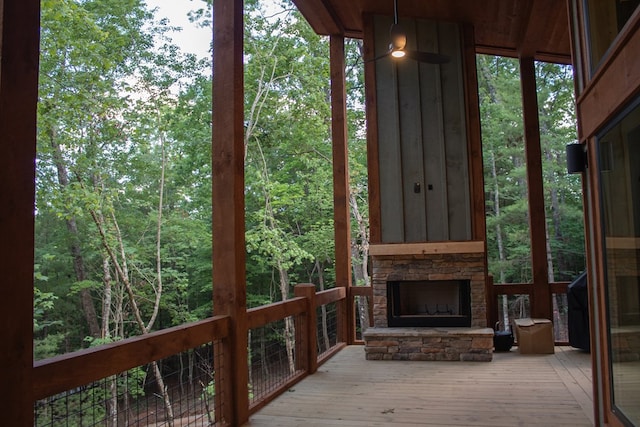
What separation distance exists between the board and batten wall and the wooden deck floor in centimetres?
165

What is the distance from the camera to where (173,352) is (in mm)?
2748

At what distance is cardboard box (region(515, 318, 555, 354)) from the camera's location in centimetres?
585

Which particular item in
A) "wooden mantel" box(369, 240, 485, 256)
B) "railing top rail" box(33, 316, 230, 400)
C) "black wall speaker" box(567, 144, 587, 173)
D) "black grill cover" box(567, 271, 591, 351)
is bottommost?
"black grill cover" box(567, 271, 591, 351)

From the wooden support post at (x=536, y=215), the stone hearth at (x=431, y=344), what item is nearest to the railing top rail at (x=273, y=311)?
the stone hearth at (x=431, y=344)

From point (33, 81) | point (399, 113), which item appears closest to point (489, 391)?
point (399, 113)

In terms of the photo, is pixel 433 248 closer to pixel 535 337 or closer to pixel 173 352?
pixel 535 337

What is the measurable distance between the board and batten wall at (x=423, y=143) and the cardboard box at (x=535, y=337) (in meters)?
1.27

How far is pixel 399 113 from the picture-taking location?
6.39 meters

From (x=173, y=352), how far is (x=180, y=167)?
9182 millimetres

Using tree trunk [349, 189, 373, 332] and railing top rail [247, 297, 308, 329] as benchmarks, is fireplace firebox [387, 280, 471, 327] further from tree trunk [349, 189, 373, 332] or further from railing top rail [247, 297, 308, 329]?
tree trunk [349, 189, 373, 332]

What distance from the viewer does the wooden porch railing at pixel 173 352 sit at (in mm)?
1901

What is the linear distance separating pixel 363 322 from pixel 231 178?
10581mm

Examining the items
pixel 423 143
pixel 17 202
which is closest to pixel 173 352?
pixel 17 202

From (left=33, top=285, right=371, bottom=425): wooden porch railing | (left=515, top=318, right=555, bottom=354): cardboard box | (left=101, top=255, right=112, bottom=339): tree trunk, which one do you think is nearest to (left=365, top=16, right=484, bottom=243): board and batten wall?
(left=515, top=318, right=555, bottom=354): cardboard box
